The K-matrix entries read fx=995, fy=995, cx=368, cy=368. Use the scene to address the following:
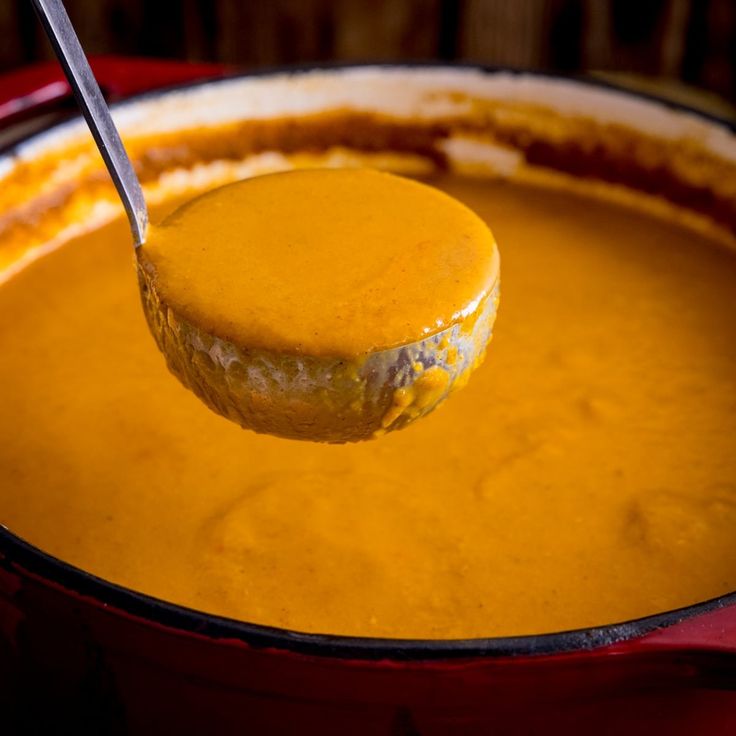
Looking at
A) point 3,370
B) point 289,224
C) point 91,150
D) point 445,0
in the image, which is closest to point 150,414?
point 3,370

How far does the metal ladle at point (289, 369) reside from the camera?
710 mm

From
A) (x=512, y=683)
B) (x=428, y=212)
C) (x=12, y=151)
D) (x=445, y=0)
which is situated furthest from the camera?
(x=445, y=0)

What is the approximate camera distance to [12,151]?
116 cm

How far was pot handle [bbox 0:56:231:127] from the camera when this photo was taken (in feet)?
4.04

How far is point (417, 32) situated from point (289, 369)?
1.62 meters

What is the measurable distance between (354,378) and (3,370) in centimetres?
52

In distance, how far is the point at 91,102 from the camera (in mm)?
731

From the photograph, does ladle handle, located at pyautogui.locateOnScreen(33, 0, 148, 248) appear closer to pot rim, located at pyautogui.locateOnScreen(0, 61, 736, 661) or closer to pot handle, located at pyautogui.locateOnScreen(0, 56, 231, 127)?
pot rim, located at pyautogui.locateOnScreen(0, 61, 736, 661)

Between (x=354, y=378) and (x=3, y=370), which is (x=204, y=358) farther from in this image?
(x=3, y=370)

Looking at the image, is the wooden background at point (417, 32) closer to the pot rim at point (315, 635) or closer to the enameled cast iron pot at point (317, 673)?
the enameled cast iron pot at point (317, 673)

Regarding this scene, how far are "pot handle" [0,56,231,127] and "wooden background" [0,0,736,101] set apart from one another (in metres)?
0.77

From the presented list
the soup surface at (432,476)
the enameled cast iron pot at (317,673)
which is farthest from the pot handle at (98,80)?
the enameled cast iron pot at (317,673)

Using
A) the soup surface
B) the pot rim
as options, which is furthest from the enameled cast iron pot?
the soup surface

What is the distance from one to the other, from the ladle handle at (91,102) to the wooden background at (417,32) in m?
1.45
